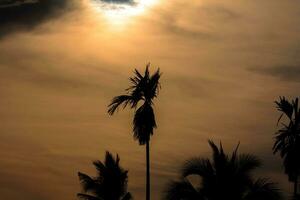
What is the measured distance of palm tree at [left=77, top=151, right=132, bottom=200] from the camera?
6531cm

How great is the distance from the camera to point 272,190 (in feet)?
150

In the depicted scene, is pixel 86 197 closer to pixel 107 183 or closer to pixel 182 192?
pixel 107 183

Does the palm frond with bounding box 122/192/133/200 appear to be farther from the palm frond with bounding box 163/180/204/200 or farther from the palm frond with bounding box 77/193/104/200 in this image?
the palm frond with bounding box 163/180/204/200

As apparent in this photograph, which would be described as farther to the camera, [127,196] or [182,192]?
[127,196]

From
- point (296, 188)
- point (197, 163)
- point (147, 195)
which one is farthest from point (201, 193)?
point (296, 188)

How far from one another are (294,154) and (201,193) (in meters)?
20.6

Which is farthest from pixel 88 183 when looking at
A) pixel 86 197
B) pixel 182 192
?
pixel 182 192

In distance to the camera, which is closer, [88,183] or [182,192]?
[182,192]

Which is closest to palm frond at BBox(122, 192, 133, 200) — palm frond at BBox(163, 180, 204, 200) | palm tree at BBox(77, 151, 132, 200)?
Answer: palm tree at BBox(77, 151, 132, 200)

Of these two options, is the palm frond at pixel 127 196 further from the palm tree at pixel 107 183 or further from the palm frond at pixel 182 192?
the palm frond at pixel 182 192

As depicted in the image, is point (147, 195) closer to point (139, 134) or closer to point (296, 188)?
point (139, 134)

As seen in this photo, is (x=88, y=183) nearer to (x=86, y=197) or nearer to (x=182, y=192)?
(x=86, y=197)

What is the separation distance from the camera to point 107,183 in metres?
65.4

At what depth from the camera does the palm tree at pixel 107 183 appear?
6531 centimetres
